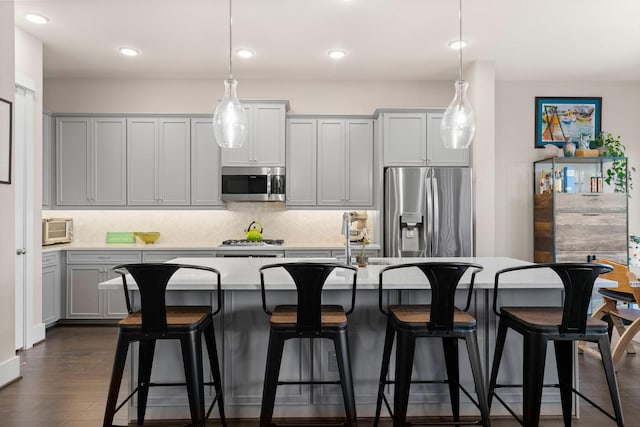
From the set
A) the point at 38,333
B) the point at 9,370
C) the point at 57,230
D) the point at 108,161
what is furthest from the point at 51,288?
the point at 9,370

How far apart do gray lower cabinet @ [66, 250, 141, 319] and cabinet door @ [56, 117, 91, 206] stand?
0.70 m

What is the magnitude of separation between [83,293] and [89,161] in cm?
152

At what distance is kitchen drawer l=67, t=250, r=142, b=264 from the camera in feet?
15.8

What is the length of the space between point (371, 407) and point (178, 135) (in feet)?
12.6

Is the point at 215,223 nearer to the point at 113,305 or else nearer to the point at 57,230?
the point at 113,305

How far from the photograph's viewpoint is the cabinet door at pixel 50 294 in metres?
4.53

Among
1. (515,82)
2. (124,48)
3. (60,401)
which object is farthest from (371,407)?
(515,82)

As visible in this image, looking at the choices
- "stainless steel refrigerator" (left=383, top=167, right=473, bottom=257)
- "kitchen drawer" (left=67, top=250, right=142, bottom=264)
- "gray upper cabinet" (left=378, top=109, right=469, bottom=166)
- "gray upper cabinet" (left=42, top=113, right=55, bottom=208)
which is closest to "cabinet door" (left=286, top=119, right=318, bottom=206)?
"gray upper cabinet" (left=378, top=109, right=469, bottom=166)

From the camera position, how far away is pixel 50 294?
4.63 m

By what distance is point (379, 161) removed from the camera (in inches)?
194

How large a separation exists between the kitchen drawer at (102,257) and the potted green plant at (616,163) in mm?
5458

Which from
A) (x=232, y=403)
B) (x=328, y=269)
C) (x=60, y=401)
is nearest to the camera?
(x=328, y=269)

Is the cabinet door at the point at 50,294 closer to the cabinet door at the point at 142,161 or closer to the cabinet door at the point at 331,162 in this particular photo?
the cabinet door at the point at 142,161

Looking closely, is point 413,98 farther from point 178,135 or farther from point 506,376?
point 506,376
